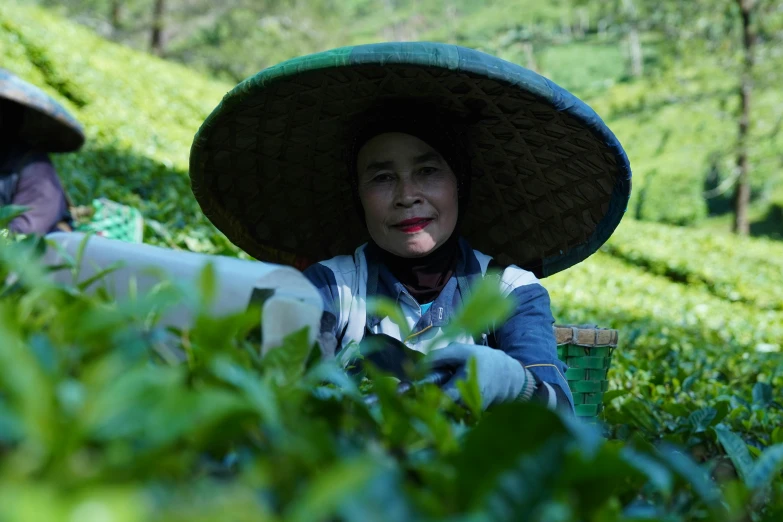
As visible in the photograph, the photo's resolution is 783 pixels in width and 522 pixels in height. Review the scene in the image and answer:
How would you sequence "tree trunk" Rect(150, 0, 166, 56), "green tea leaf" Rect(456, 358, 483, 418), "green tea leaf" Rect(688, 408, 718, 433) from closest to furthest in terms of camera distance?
"green tea leaf" Rect(456, 358, 483, 418) < "green tea leaf" Rect(688, 408, 718, 433) < "tree trunk" Rect(150, 0, 166, 56)

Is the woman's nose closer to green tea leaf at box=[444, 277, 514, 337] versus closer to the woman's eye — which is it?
the woman's eye

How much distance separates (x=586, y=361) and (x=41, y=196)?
2500 millimetres

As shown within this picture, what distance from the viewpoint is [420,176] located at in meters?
2.02

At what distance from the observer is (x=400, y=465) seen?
586 millimetres

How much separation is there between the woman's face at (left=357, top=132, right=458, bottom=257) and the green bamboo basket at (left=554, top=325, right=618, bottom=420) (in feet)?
1.36

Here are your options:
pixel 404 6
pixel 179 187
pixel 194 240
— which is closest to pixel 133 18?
pixel 179 187

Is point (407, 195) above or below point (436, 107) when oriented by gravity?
below

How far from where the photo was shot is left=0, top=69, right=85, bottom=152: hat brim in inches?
134

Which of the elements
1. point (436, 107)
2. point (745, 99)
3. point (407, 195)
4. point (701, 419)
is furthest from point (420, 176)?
point (745, 99)

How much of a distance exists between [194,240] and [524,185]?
2036mm

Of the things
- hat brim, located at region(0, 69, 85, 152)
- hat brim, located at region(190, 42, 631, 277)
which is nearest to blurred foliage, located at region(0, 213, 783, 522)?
hat brim, located at region(190, 42, 631, 277)

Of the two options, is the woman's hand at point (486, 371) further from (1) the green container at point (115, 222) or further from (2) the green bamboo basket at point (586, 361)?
(1) the green container at point (115, 222)

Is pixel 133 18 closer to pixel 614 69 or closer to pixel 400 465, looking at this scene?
pixel 400 465

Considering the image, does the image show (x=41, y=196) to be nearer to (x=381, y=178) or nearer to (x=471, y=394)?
(x=381, y=178)
